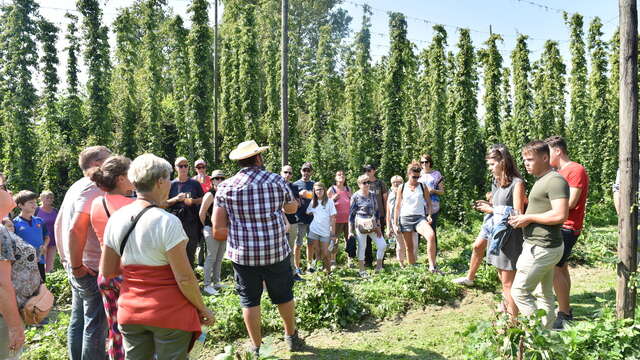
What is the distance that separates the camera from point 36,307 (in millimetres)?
2723

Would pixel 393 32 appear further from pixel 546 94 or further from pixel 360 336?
pixel 360 336

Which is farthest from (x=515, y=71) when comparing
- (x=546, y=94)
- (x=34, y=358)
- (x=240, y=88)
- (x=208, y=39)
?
(x=34, y=358)

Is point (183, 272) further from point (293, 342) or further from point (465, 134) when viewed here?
point (465, 134)

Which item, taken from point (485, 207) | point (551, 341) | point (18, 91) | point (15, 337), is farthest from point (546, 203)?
point (18, 91)

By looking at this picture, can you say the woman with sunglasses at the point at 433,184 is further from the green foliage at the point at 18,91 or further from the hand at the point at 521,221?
the green foliage at the point at 18,91

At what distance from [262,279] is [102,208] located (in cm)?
156

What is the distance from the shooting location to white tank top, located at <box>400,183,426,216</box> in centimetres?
693

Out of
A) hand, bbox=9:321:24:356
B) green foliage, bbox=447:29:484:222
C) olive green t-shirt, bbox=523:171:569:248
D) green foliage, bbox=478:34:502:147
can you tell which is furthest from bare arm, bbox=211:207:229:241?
green foliage, bbox=478:34:502:147

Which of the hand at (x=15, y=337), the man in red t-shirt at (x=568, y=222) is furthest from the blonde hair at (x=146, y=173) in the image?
the man in red t-shirt at (x=568, y=222)

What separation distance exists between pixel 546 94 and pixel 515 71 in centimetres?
151

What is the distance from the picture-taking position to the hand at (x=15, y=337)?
2.49m

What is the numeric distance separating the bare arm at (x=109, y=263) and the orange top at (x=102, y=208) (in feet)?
1.48

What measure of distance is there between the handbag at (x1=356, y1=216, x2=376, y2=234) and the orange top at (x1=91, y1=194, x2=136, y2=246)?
470 cm

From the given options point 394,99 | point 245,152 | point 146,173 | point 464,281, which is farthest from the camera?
point 394,99
